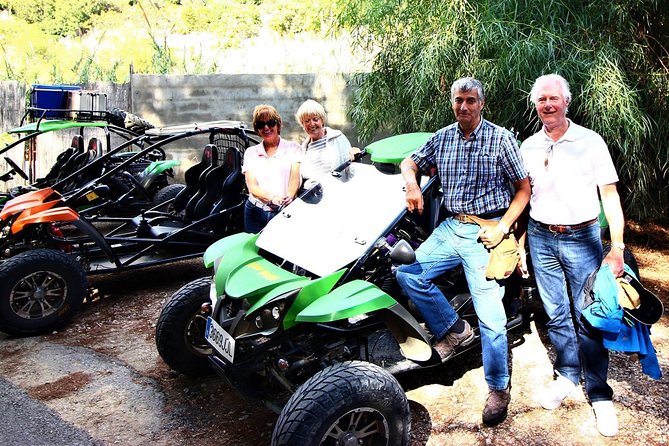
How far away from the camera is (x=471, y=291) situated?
3.51 m

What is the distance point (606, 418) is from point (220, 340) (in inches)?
78.2

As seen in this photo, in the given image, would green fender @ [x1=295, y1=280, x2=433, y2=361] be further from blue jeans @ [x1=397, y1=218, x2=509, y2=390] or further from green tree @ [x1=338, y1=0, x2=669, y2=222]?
green tree @ [x1=338, y1=0, x2=669, y2=222]

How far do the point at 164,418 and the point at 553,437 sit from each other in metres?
2.08

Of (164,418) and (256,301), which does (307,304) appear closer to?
(256,301)

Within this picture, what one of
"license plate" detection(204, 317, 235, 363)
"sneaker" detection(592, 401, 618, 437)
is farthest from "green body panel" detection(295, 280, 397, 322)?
"sneaker" detection(592, 401, 618, 437)

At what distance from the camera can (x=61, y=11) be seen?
34.3 meters

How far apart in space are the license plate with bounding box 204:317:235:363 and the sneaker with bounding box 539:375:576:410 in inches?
68.6

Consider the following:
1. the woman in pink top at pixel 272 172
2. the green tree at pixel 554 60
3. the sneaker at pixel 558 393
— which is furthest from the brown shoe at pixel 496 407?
the green tree at pixel 554 60

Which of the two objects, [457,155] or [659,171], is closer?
[457,155]

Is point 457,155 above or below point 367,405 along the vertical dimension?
above

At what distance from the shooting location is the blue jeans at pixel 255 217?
5160 mm

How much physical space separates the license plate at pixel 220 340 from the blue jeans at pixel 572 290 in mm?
1664

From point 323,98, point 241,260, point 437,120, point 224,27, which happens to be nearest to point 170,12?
point 224,27

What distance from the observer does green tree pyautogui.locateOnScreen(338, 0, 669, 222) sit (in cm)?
576
